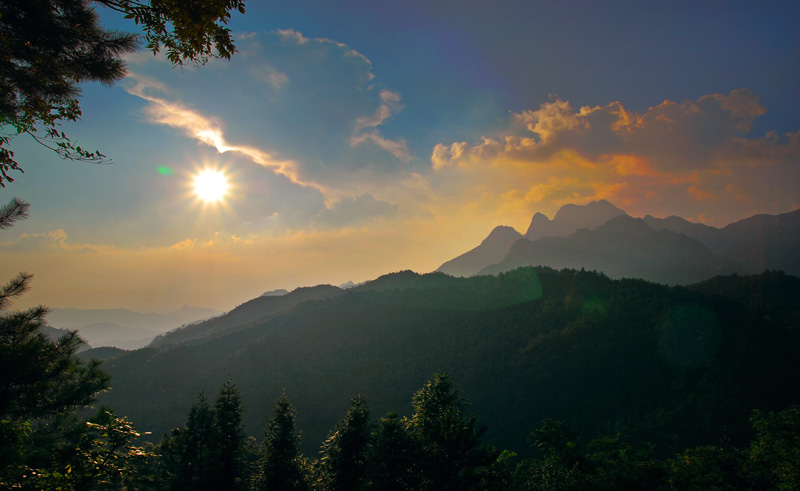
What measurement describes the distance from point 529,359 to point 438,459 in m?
98.9

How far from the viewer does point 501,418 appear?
9131 centimetres

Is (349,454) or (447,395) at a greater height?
(447,395)

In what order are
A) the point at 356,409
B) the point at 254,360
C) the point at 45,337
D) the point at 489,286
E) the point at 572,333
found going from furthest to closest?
1. the point at 489,286
2. the point at 254,360
3. the point at 572,333
4. the point at 356,409
5. the point at 45,337

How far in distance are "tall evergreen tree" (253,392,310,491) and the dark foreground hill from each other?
73.4 m

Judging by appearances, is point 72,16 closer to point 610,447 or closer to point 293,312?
point 610,447

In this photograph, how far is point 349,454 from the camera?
22.3 metres

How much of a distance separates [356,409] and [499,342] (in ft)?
341

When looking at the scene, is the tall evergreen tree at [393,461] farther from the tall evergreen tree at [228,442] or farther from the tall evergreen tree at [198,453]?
the tall evergreen tree at [198,453]

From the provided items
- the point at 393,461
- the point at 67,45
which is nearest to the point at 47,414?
the point at 67,45

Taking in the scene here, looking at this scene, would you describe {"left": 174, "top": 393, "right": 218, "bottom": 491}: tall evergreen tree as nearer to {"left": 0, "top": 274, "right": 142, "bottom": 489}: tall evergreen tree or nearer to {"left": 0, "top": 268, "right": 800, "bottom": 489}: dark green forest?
{"left": 0, "top": 268, "right": 800, "bottom": 489}: dark green forest

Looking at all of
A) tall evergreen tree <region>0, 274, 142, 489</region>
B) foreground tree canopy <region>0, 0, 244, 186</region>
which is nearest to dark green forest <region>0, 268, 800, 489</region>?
tall evergreen tree <region>0, 274, 142, 489</region>

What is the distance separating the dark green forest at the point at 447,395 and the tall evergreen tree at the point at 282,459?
131mm

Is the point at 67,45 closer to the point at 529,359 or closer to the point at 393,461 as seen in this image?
the point at 393,461

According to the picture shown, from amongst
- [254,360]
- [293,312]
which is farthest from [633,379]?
[293,312]
